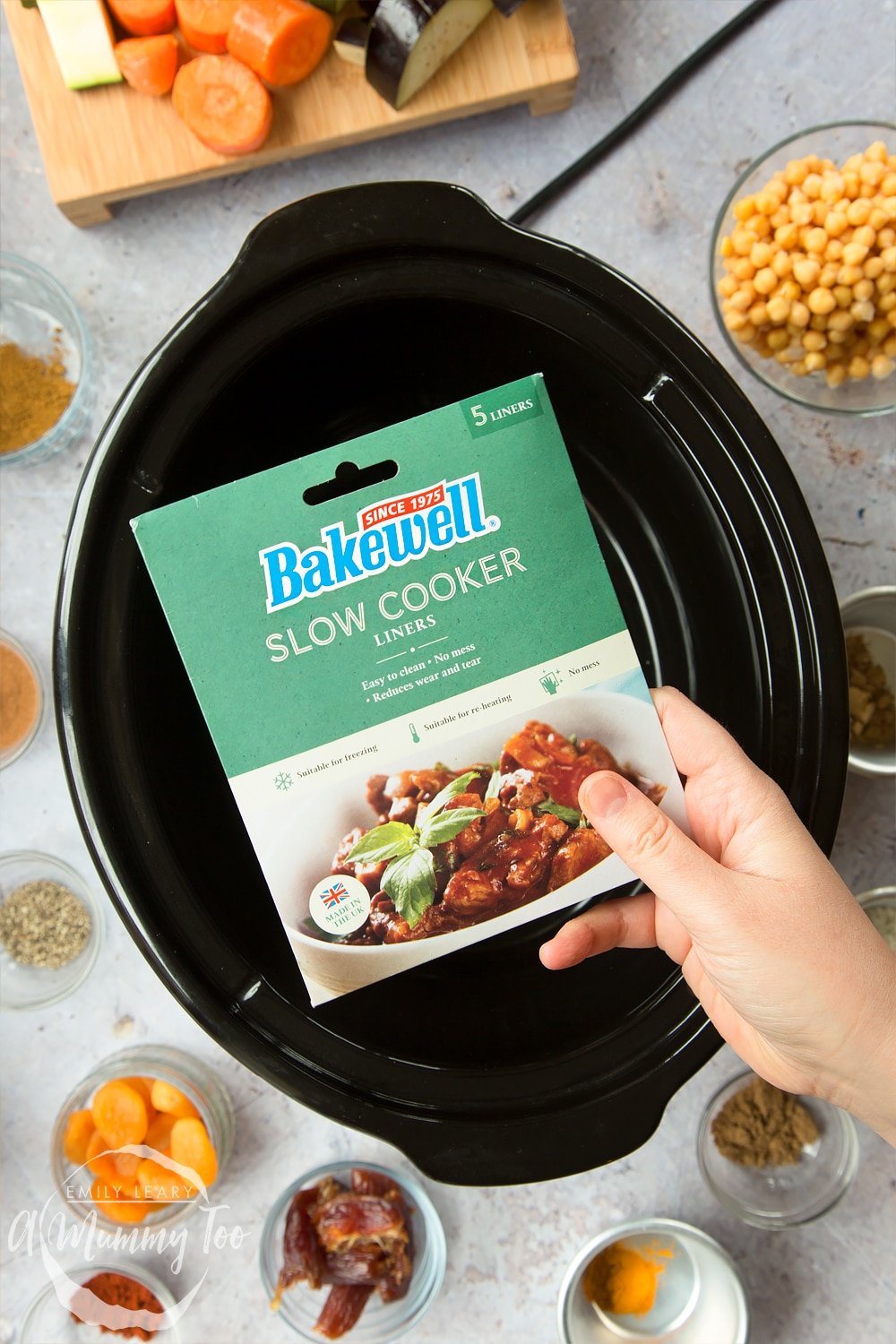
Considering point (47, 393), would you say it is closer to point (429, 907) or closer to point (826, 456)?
point (429, 907)

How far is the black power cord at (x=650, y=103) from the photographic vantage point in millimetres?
1042

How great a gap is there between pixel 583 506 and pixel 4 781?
0.70m

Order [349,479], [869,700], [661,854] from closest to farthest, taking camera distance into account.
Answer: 1. [661,854]
2. [349,479]
3. [869,700]

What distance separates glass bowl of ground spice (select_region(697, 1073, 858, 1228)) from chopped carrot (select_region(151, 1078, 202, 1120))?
0.55 m

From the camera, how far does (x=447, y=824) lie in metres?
0.77

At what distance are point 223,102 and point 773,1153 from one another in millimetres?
1255

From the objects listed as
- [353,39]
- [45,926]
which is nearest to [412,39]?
[353,39]

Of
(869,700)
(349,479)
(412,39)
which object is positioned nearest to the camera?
(349,479)

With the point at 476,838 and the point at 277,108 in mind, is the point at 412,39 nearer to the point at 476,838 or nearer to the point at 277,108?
the point at 277,108

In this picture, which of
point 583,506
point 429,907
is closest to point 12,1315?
point 429,907

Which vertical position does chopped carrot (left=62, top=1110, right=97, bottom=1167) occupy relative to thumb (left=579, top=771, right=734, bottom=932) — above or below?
below

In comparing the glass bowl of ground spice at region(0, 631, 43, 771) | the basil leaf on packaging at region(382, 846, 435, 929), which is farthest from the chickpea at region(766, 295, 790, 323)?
the glass bowl of ground spice at region(0, 631, 43, 771)

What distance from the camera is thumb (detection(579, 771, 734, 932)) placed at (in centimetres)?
69

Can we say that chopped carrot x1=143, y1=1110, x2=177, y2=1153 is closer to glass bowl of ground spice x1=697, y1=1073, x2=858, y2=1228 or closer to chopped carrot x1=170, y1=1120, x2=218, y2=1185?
chopped carrot x1=170, y1=1120, x2=218, y2=1185
